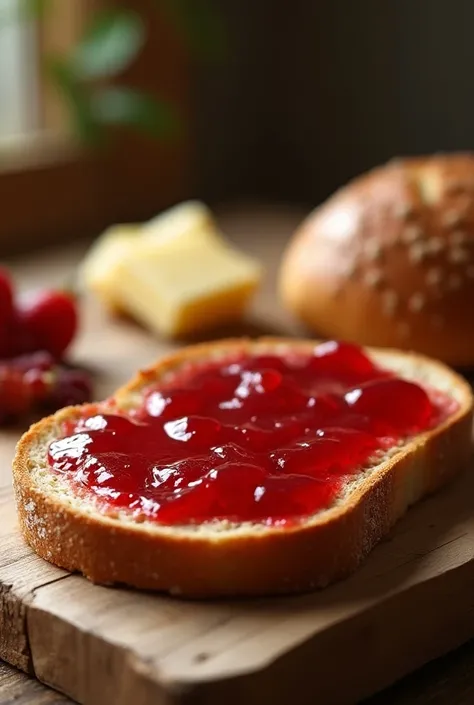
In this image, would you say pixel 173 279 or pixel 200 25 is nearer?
pixel 173 279

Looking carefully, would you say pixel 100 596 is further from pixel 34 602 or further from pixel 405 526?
pixel 405 526

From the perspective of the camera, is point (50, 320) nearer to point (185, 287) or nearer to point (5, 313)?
point (5, 313)

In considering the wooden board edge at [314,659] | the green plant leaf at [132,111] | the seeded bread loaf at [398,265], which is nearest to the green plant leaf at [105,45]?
the green plant leaf at [132,111]

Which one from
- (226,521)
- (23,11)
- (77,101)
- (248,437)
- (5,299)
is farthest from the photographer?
(77,101)

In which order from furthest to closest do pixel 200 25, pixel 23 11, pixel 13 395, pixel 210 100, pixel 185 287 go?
1. pixel 210 100
2. pixel 200 25
3. pixel 23 11
4. pixel 185 287
5. pixel 13 395

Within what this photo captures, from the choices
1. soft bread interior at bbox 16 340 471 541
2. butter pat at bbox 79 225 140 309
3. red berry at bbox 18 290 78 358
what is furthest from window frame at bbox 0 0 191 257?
soft bread interior at bbox 16 340 471 541

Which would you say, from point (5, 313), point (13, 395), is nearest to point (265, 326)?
point (5, 313)
